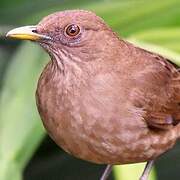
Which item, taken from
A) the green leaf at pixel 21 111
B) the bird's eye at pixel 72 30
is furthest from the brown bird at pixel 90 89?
the green leaf at pixel 21 111

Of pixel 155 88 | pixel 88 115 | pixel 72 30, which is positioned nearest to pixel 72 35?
pixel 72 30

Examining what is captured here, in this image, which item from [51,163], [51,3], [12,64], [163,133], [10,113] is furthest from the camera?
[51,3]

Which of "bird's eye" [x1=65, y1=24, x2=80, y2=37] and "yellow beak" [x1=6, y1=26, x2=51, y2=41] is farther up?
"yellow beak" [x1=6, y1=26, x2=51, y2=41]

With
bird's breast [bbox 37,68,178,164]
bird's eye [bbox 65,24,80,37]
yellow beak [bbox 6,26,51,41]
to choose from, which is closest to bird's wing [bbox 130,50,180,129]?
bird's breast [bbox 37,68,178,164]

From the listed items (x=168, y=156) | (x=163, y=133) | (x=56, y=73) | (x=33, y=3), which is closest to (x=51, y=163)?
(x=168, y=156)

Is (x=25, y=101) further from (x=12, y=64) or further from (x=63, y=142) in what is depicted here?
(x=63, y=142)

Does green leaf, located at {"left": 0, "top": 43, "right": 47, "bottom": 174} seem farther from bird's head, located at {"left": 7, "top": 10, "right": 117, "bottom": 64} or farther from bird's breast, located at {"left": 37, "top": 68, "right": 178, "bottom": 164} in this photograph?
bird's head, located at {"left": 7, "top": 10, "right": 117, "bottom": 64}

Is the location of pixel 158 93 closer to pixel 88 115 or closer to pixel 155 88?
pixel 155 88

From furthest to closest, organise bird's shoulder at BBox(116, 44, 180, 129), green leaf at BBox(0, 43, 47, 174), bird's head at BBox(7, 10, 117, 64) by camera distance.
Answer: green leaf at BBox(0, 43, 47, 174)
bird's shoulder at BBox(116, 44, 180, 129)
bird's head at BBox(7, 10, 117, 64)

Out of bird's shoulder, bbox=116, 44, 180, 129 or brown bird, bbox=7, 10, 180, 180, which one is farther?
bird's shoulder, bbox=116, 44, 180, 129
